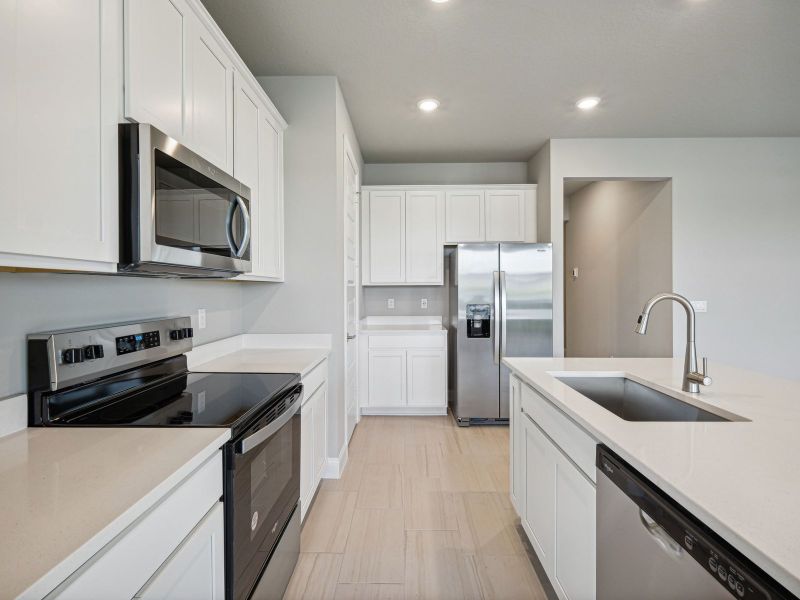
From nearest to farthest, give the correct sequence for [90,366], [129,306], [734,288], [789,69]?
[90,366], [129,306], [789,69], [734,288]

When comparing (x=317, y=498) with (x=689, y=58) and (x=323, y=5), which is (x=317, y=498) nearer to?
(x=323, y=5)

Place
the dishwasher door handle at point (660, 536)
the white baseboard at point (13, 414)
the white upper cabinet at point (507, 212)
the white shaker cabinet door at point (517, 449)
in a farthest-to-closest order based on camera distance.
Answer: the white upper cabinet at point (507, 212)
the white shaker cabinet door at point (517, 449)
the white baseboard at point (13, 414)
the dishwasher door handle at point (660, 536)

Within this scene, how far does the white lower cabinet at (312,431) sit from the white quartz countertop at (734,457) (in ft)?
3.71

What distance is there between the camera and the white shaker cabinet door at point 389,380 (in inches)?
157

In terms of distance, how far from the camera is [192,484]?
0.95m

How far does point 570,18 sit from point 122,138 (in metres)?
2.21

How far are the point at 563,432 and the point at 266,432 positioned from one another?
983mm

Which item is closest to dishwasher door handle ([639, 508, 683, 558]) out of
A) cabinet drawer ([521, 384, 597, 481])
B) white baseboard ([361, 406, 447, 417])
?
cabinet drawer ([521, 384, 597, 481])

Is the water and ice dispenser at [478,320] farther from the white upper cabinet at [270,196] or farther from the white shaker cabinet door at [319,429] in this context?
the white upper cabinet at [270,196]

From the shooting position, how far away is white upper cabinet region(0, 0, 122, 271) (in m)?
0.83

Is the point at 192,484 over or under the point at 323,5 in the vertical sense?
under

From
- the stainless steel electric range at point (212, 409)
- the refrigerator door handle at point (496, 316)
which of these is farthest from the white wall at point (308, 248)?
the refrigerator door handle at point (496, 316)

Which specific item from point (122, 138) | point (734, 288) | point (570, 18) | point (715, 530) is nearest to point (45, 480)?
point (122, 138)

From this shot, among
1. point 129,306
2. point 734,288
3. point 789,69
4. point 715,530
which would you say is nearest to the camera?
point 715,530
